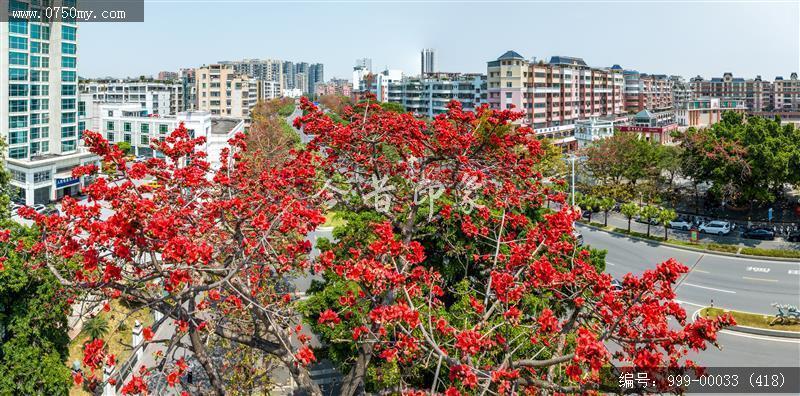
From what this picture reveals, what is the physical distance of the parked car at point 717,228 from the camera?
92.0 ft

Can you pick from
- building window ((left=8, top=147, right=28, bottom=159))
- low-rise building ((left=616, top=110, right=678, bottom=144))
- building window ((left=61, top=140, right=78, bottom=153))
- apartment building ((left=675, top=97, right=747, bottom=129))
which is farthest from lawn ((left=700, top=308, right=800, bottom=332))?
apartment building ((left=675, top=97, right=747, bottom=129))

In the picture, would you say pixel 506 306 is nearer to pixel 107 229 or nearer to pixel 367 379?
pixel 107 229

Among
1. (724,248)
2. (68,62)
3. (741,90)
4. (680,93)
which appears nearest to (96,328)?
(724,248)

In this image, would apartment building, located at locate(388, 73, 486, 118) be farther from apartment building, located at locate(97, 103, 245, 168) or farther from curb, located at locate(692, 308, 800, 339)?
curb, located at locate(692, 308, 800, 339)

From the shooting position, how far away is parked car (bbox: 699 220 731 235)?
2805 cm

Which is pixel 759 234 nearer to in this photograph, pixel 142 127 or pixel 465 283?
pixel 465 283

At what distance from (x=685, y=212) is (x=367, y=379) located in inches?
1128

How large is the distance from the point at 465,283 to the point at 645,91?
303ft

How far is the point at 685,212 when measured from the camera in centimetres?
3269

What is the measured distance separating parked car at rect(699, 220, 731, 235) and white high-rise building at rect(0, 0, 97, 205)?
39.4 meters

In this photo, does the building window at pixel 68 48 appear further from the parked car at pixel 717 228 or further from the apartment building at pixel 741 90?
the apartment building at pixel 741 90

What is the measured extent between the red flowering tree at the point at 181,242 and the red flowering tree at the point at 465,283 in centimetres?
76

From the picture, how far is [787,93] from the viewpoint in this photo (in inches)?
4065

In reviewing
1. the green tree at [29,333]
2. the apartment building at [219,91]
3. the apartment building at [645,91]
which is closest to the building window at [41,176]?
the green tree at [29,333]
